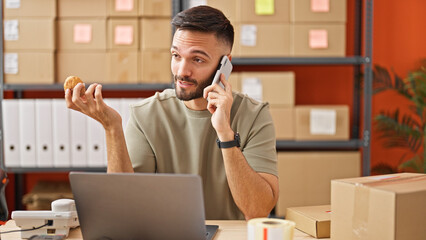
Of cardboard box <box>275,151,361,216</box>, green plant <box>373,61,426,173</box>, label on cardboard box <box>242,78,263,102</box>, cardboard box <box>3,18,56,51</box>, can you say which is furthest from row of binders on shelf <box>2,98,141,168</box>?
green plant <box>373,61,426,173</box>

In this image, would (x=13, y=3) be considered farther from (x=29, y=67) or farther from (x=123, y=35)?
(x=123, y=35)

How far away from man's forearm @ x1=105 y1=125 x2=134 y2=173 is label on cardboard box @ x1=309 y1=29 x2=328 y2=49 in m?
1.54

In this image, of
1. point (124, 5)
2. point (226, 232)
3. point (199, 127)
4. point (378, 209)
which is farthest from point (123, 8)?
point (378, 209)

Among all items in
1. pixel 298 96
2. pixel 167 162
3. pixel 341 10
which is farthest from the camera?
pixel 298 96

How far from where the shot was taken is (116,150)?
4.91ft

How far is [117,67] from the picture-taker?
9.06 ft

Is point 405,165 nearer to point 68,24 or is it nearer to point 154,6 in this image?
point 154,6

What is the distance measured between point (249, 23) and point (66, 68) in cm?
106

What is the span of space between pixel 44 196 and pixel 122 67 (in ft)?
2.80

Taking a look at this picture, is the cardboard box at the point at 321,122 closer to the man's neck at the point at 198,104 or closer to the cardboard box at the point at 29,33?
the man's neck at the point at 198,104

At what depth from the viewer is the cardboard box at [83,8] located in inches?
108

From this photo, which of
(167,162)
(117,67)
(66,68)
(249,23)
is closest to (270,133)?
(167,162)

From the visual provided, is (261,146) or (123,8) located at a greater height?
(123,8)

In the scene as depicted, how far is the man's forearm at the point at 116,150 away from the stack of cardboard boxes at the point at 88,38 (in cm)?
129
